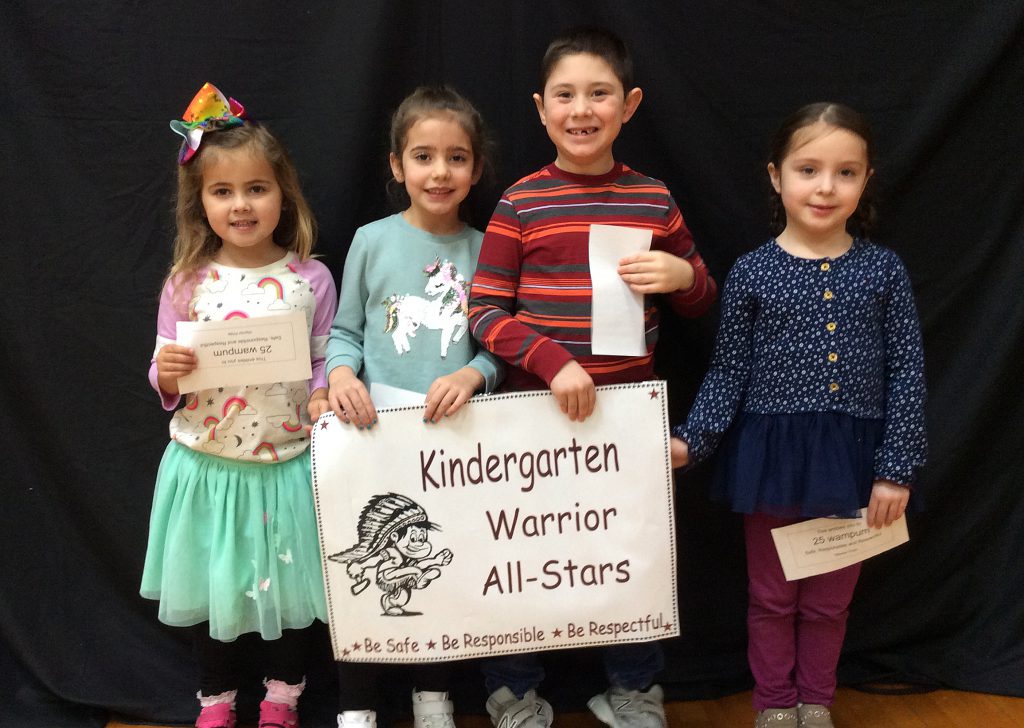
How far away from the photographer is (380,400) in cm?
174

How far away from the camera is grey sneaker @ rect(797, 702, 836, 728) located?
6.10 feet

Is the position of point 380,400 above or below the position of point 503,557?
above

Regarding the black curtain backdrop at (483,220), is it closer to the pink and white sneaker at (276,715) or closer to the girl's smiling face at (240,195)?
the pink and white sneaker at (276,715)

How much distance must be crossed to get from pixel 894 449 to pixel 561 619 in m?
0.73

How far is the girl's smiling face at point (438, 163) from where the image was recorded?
1718mm

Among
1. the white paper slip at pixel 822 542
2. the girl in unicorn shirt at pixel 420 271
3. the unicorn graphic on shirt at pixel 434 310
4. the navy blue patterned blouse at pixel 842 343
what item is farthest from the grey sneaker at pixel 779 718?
the unicorn graphic on shirt at pixel 434 310

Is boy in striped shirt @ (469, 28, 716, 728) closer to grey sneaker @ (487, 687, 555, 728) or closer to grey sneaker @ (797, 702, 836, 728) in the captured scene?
grey sneaker @ (487, 687, 555, 728)

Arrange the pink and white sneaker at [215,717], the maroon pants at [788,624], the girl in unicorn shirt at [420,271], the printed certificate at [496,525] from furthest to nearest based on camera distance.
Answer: the pink and white sneaker at [215,717], the maroon pants at [788,624], the girl in unicorn shirt at [420,271], the printed certificate at [496,525]

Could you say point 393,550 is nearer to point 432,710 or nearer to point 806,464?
point 432,710

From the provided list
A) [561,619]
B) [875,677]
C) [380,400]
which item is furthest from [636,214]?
[875,677]

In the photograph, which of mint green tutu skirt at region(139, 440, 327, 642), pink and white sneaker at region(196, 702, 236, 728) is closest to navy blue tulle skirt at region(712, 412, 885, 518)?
mint green tutu skirt at region(139, 440, 327, 642)

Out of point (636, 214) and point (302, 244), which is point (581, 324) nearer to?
point (636, 214)

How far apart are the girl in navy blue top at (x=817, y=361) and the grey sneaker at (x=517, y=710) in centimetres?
63

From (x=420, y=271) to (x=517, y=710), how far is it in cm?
97
